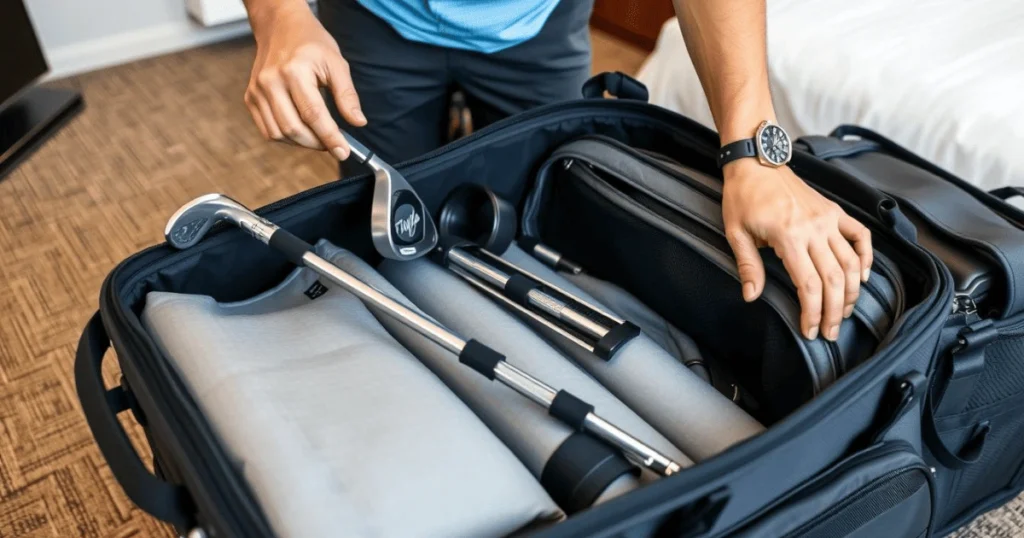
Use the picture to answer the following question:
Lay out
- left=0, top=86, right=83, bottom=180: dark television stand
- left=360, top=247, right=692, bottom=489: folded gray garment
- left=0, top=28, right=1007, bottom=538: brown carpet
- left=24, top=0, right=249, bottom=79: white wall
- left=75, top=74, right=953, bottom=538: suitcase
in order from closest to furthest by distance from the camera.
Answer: left=75, top=74, right=953, bottom=538: suitcase → left=360, top=247, right=692, bottom=489: folded gray garment → left=0, top=28, right=1007, bottom=538: brown carpet → left=0, top=86, right=83, bottom=180: dark television stand → left=24, top=0, right=249, bottom=79: white wall

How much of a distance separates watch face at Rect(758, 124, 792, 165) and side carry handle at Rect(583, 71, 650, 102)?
0.26 m

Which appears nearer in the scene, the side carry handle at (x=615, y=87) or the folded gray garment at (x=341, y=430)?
the folded gray garment at (x=341, y=430)

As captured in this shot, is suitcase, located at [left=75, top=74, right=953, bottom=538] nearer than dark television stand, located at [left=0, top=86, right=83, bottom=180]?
Yes

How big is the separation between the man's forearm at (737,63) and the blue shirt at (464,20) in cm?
24

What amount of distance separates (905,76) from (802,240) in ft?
2.84

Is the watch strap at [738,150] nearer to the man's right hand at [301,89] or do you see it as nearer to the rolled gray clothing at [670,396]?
the rolled gray clothing at [670,396]

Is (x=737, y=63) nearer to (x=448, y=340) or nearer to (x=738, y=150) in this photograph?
(x=738, y=150)

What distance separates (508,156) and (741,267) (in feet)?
1.09

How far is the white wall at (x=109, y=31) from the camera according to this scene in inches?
96.3

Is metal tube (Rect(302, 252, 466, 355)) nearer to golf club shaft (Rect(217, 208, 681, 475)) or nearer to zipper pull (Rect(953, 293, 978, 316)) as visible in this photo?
golf club shaft (Rect(217, 208, 681, 475))

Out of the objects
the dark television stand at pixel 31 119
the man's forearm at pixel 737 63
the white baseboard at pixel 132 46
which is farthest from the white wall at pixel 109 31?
the man's forearm at pixel 737 63

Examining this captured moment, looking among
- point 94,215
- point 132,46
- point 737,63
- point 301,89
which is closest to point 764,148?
point 737,63

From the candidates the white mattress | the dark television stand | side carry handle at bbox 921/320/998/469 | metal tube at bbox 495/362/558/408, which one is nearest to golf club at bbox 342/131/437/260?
metal tube at bbox 495/362/558/408

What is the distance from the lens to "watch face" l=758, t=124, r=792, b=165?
79 cm
